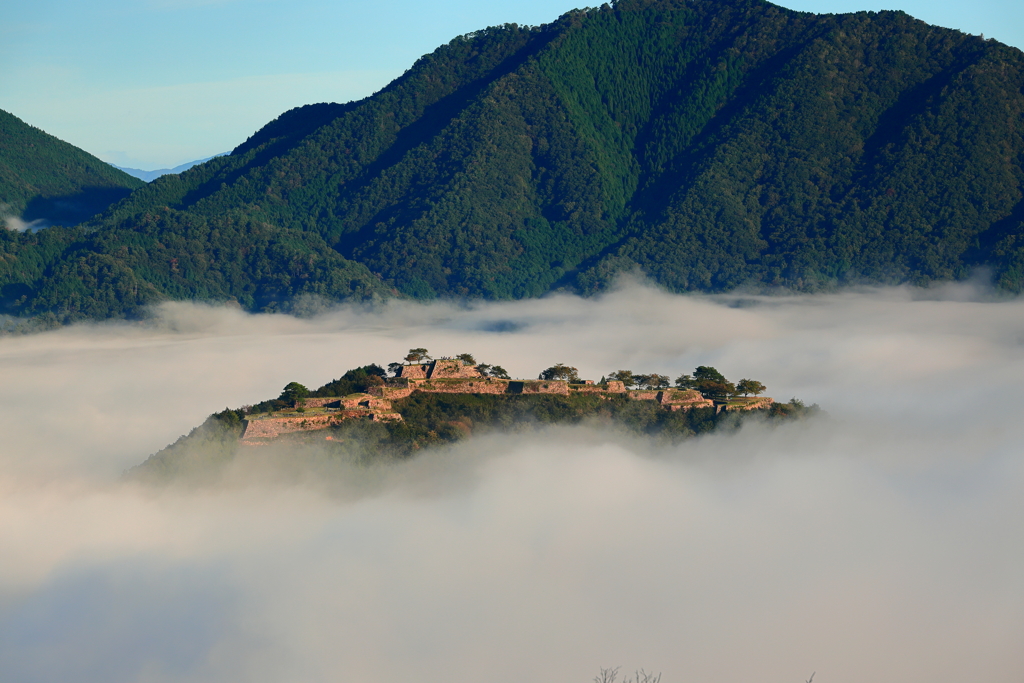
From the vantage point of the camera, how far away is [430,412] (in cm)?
10106

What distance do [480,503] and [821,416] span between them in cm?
3470

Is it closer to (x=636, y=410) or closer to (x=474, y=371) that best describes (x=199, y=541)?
(x=474, y=371)

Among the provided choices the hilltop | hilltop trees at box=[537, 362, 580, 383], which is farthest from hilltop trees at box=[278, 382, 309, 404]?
hilltop trees at box=[537, 362, 580, 383]

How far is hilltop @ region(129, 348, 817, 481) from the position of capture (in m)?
92.0

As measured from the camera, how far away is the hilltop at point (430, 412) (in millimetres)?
92000

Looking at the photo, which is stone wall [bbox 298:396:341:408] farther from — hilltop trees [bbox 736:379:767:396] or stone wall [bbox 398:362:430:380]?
hilltop trees [bbox 736:379:767:396]

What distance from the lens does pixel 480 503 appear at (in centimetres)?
10119

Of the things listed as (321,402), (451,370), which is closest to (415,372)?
(451,370)

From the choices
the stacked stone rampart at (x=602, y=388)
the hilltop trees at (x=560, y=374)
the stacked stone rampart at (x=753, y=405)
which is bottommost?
the stacked stone rampart at (x=753, y=405)

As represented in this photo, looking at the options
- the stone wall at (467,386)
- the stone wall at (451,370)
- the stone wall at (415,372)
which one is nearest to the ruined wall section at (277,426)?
the stone wall at (467,386)

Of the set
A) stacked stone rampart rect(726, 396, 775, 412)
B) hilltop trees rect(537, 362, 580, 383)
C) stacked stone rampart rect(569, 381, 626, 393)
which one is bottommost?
stacked stone rampart rect(726, 396, 775, 412)

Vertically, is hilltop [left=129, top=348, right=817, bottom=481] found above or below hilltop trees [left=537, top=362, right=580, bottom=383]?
below

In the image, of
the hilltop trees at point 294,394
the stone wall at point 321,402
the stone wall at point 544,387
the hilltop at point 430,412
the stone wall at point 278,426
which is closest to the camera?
the stone wall at point 278,426

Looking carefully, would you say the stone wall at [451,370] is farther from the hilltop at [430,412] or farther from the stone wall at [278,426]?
the stone wall at [278,426]
